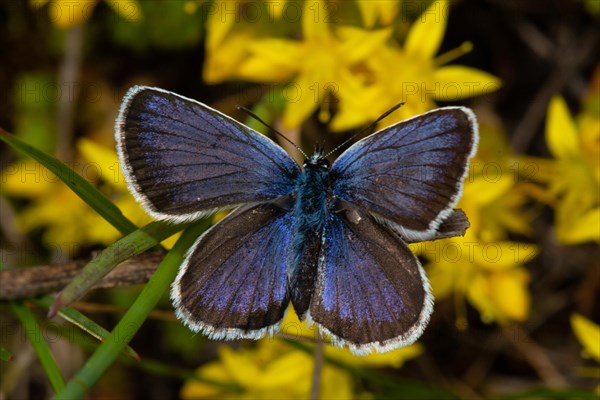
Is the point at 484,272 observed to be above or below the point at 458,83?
below

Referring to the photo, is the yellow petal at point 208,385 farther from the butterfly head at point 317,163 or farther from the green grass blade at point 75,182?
the butterfly head at point 317,163

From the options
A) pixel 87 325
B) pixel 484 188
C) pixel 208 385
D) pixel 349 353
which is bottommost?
pixel 208 385

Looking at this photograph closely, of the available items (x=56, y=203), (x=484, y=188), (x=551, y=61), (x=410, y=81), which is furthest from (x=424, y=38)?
(x=56, y=203)

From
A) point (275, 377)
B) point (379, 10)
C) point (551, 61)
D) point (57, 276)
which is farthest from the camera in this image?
point (551, 61)

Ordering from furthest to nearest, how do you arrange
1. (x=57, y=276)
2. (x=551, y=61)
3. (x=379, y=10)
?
(x=551, y=61)
(x=379, y=10)
(x=57, y=276)

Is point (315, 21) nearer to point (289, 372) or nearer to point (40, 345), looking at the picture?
point (289, 372)

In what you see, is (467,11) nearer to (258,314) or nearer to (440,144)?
(440,144)

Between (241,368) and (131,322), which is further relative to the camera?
(241,368)
